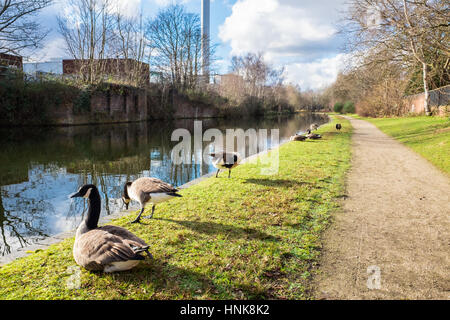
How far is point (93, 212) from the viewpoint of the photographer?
3.97 metres

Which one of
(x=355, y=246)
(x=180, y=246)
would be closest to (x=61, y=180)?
(x=180, y=246)

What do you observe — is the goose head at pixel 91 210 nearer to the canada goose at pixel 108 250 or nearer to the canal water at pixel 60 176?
the canada goose at pixel 108 250

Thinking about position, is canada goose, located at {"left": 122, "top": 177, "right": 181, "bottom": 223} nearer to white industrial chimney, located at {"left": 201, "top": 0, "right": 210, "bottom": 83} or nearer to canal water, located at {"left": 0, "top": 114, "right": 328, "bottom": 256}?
canal water, located at {"left": 0, "top": 114, "right": 328, "bottom": 256}

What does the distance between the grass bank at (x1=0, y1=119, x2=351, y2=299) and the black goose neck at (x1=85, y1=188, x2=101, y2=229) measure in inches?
22.3

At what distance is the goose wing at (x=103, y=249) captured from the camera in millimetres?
3295

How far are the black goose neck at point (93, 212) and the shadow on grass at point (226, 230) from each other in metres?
1.58

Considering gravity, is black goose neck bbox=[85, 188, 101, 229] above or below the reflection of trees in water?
above

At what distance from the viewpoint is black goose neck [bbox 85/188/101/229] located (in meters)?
3.92

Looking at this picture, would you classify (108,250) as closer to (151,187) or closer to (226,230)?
(151,187)

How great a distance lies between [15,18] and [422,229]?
27.0 m

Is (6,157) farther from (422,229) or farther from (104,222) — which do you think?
(422,229)

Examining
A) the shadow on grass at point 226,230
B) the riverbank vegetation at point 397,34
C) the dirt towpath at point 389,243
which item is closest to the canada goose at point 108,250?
the shadow on grass at point 226,230

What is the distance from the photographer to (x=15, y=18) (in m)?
21.1

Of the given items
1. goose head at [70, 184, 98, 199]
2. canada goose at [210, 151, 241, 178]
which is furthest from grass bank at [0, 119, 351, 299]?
canada goose at [210, 151, 241, 178]
